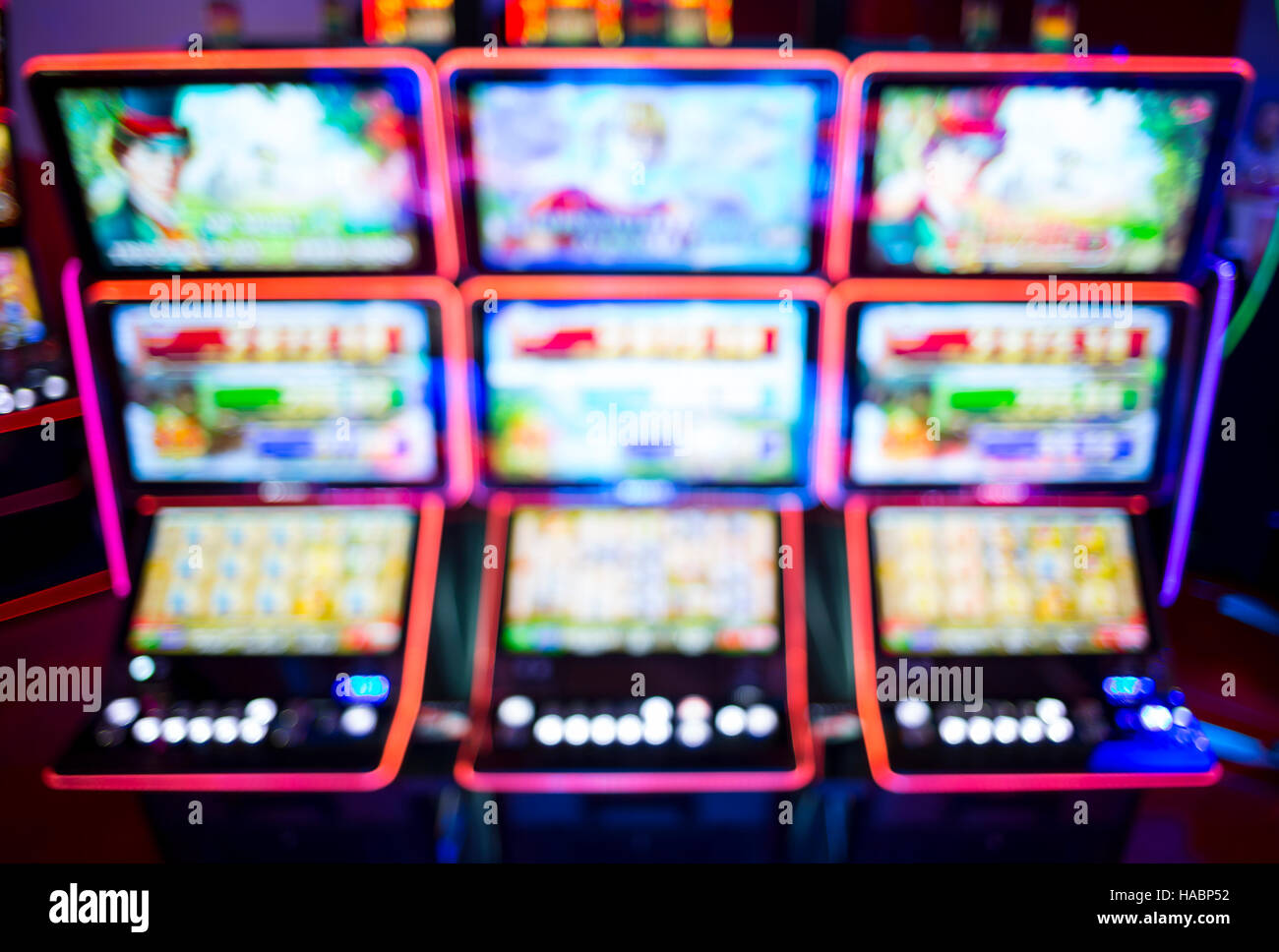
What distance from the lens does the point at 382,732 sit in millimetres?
1778

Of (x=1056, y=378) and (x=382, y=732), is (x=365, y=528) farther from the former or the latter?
(x=1056, y=378)

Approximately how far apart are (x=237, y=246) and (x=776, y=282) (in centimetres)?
125

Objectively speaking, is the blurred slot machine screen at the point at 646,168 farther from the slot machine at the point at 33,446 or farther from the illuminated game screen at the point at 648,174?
the slot machine at the point at 33,446

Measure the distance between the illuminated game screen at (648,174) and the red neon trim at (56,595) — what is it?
263cm

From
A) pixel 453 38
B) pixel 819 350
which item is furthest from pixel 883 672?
pixel 453 38

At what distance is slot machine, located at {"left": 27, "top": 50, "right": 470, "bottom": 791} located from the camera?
1704 millimetres

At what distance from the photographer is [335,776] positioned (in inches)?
67.5

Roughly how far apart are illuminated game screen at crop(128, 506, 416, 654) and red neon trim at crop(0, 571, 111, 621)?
1.66m

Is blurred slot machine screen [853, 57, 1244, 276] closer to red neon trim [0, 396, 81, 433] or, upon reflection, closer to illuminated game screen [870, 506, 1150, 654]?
illuminated game screen [870, 506, 1150, 654]

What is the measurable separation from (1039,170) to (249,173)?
1.77m

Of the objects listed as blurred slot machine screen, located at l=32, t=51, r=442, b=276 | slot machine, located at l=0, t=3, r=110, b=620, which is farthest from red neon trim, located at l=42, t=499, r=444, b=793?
slot machine, located at l=0, t=3, r=110, b=620

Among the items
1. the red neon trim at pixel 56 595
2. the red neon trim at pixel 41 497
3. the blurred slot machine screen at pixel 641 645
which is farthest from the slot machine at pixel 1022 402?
the red neon trim at pixel 41 497

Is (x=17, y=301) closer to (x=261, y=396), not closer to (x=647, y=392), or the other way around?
(x=261, y=396)

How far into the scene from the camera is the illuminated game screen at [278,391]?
1846 mm
